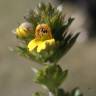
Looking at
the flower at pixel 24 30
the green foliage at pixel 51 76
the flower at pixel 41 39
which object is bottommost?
the green foliage at pixel 51 76

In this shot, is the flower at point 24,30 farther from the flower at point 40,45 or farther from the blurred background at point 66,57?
the blurred background at point 66,57

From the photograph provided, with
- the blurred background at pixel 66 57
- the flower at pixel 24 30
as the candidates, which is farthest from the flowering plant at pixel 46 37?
the blurred background at pixel 66 57

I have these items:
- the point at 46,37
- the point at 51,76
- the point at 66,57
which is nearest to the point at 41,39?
the point at 46,37

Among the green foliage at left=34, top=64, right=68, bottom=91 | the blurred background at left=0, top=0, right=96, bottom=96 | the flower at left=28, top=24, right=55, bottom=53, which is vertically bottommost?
the green foliage at left=34, top=64, right=68, bottom=91

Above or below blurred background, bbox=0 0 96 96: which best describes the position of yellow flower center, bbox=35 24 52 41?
below

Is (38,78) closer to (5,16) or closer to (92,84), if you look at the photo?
(92,84)

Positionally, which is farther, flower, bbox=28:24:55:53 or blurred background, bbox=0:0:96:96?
blurred background, bbox=0:0:96:96

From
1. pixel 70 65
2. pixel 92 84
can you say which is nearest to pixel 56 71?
pixel 92 84

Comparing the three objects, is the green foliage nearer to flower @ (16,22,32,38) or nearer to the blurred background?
flower @ (16,22,32,38)

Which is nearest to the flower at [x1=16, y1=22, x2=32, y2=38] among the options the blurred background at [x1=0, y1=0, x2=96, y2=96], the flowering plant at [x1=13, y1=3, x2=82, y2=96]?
the flowering plant at [x1=13, y1=3, x2=82, y2=96]
